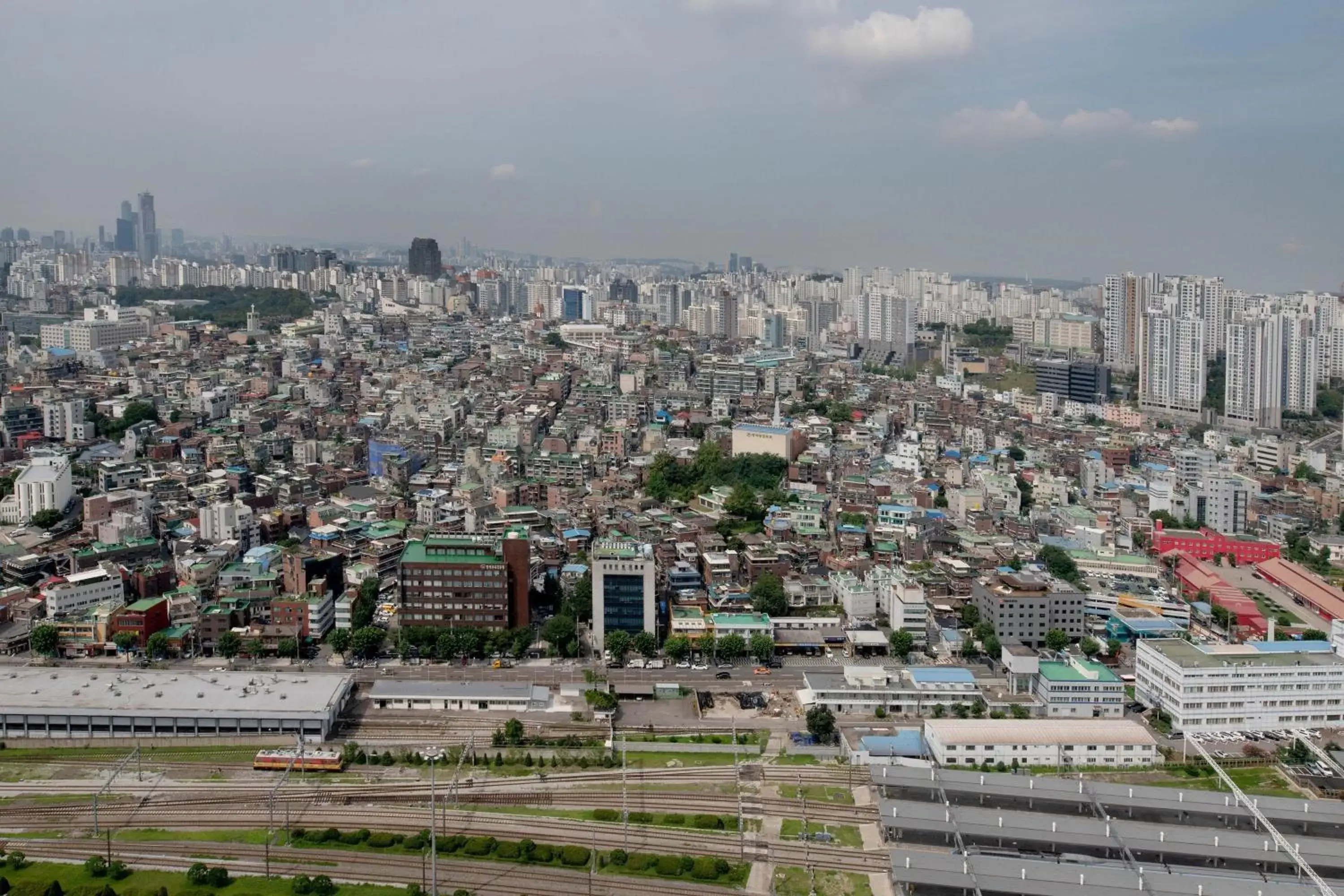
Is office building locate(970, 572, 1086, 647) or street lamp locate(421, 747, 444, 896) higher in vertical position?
office building locate(970, 572, 1086, 647)

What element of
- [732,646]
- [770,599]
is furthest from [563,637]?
[770,599]

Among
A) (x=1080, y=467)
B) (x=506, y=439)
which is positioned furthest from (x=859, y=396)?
(x=506, y=439)

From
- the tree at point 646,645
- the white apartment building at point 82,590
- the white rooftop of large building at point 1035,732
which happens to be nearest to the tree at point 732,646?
the tree at point 646,645

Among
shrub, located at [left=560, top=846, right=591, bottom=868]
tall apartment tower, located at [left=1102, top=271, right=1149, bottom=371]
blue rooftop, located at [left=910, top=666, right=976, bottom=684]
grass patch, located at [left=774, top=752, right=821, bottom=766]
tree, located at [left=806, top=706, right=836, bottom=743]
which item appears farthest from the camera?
tall apartment tower, located at [left=1102, top=271, right=1149, bottom=371]

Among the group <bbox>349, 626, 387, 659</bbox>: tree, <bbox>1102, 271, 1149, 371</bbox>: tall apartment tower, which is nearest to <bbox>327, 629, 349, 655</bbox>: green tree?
<bbox>349, 626, 387, 659</bbox>: tree

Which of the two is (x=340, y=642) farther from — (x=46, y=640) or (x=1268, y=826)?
(x=1268, y=826)

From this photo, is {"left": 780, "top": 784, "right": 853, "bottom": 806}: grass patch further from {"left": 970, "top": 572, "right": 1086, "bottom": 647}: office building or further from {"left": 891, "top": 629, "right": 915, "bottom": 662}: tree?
{"left": 970, "top": 572, "right": 1086, "bottom": 647}: office building

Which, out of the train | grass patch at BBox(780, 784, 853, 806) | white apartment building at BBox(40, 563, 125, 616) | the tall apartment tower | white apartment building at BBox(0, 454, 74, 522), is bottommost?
grass patch at BBox(780, 784, 853, 806)
